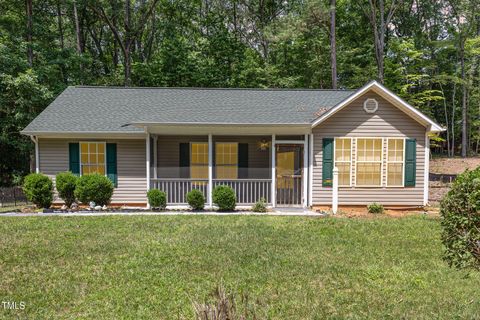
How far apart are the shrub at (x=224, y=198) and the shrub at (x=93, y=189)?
367 centimetres

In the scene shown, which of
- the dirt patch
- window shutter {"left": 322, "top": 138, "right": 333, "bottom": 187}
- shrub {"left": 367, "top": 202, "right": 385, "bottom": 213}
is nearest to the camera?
shrub {"left": 367, "top": 202, "right": 385, "bottom": 213}

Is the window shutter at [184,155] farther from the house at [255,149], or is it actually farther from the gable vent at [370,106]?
the gable vent at [370,106]

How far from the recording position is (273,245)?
7141 millimetres

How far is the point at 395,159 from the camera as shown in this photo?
11.8 m

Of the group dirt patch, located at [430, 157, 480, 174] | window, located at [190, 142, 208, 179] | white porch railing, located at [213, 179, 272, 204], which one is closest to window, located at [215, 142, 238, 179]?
window, located at [190, 142, 208, 179]

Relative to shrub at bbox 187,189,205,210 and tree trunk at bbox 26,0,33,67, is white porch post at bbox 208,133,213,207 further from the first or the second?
tree trunk at bbox 26,0,33,67

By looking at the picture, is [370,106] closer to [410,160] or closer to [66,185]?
[410,160]

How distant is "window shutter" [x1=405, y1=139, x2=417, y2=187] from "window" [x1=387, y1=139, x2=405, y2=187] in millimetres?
156

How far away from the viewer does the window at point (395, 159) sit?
38.4ft

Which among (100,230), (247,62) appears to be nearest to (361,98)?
(100,230)

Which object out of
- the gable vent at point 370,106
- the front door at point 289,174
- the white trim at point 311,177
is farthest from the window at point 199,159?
the gable vent at point 370,106

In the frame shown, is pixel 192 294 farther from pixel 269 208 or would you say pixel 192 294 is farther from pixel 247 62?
pixel 247 62

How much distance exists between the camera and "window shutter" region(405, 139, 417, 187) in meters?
11.6

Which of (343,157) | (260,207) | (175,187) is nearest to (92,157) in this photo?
(175,187)
